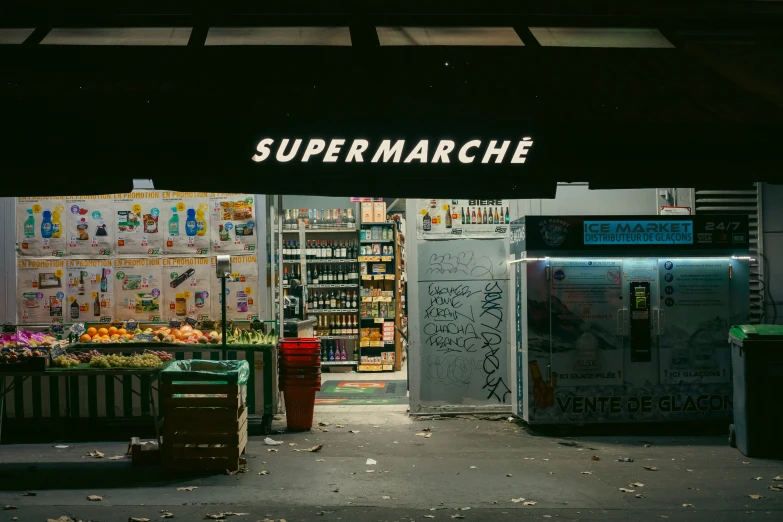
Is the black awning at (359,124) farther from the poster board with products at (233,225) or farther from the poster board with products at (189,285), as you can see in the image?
the poster board with products at (189,285)

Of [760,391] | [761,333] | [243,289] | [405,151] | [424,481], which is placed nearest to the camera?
[405,151]

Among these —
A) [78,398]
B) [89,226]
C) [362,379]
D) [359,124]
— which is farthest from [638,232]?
[89,226]

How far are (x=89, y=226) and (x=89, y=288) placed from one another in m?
0.94

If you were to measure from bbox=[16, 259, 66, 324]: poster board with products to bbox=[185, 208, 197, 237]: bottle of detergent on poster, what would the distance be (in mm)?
1971

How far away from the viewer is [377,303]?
16.5 m

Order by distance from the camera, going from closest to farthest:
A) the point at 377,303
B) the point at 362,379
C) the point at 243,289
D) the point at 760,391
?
1. the point at 760,391
2. the point at 243,289
3. the point at 362,379
4. the point at 377,303

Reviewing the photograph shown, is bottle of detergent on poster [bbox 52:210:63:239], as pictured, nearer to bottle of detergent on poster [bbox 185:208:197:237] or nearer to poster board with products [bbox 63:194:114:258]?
poster board with products [bbox 63:194:114:258]

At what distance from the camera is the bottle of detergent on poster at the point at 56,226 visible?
37.9 feet

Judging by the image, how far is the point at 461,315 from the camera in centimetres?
1109

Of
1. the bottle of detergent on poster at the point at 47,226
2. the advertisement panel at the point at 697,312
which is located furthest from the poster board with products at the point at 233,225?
the advertisement panel at the point at 697,312

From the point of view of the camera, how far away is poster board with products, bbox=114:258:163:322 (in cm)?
1163

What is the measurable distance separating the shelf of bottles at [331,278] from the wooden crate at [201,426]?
27.8 feet

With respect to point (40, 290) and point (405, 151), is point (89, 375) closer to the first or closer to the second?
point (40, 290)

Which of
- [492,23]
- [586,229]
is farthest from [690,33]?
[586,229]
